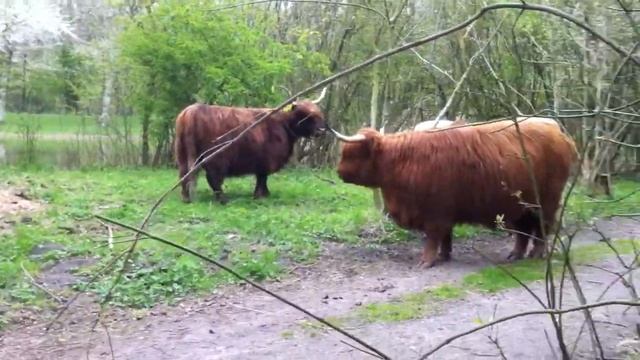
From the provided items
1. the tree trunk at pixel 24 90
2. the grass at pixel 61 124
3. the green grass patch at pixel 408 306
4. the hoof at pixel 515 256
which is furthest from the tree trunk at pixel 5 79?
the green grass patch at pixel 408 306

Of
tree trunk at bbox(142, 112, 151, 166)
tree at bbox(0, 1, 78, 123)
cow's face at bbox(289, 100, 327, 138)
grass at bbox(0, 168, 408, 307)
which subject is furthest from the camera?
tree at bbox(0, 1, 78, 123)

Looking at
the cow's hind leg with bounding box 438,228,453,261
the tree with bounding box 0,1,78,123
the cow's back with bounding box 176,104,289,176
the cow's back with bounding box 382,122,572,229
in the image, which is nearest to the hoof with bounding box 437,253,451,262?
the cow's hind leg with bounding box 438,228,453,261

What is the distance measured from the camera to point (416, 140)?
9.00 meters

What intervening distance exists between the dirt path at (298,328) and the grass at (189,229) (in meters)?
0.31

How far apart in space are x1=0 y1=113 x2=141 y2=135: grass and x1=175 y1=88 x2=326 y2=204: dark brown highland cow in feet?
19.3

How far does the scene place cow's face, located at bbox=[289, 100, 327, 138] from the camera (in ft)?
44.5

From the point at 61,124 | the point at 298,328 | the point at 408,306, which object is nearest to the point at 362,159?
the point at 408,306

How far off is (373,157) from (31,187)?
624 centimetres

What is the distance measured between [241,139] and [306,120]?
57.1 inches

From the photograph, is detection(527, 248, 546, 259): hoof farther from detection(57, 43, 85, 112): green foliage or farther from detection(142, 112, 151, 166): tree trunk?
detection(57, 43, 85, 112): green foliage

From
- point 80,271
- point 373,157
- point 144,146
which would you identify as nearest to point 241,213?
point 373,157

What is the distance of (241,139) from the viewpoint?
12.7 metres

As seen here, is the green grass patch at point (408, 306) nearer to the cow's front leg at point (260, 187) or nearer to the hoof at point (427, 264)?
the hoof at point (427, 264)

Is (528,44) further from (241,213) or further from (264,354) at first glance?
(264,354)
